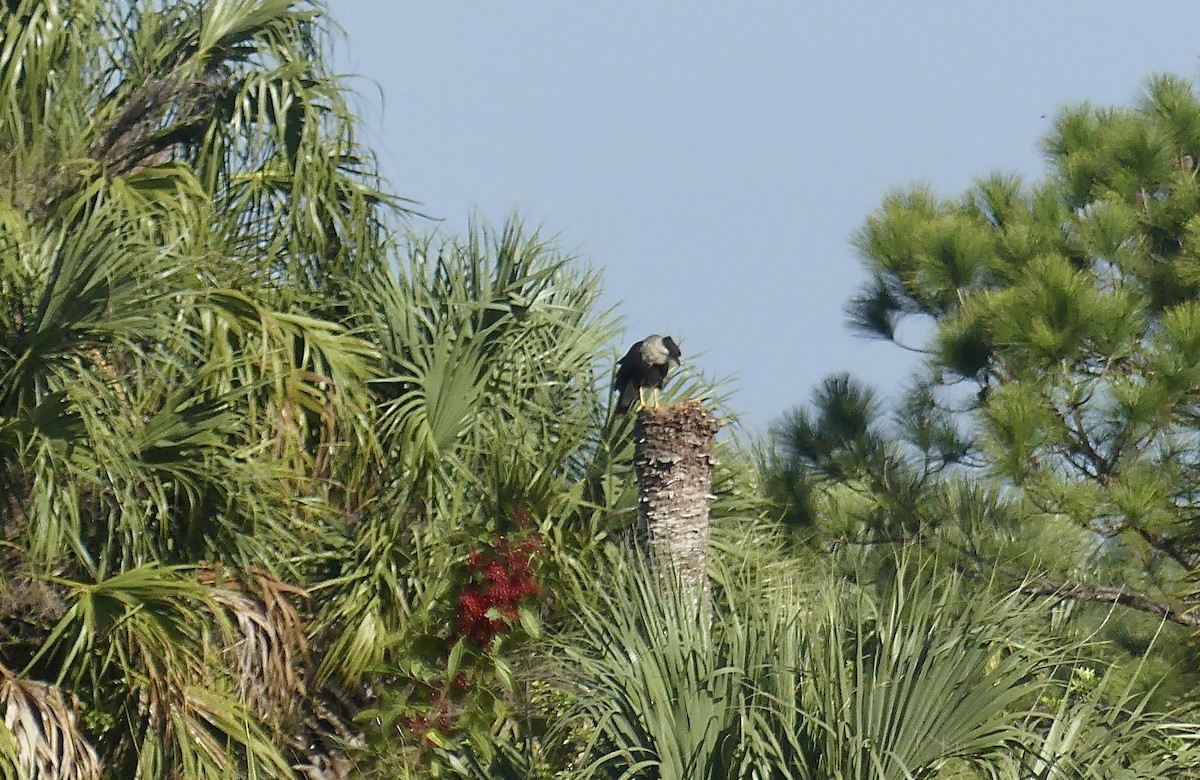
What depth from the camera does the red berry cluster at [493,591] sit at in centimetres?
674

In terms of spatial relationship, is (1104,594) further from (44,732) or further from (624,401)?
(44,732)

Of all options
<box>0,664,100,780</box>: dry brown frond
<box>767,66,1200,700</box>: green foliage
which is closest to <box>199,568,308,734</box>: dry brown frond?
<box>0,664,100,780</box>: dry brown frond

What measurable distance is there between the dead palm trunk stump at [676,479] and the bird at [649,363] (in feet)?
2.91

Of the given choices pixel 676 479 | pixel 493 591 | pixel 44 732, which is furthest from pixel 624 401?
pixel 44 732

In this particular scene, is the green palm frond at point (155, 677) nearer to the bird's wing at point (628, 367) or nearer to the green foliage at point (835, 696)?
the green foliage at point (835, 696)

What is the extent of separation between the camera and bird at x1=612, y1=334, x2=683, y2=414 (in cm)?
807

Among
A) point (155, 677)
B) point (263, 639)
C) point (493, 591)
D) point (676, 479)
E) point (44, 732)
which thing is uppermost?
point (676, 479)

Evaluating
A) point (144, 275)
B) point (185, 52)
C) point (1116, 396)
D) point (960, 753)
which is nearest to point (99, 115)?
point (185, 52)

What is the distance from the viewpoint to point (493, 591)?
22.1ft

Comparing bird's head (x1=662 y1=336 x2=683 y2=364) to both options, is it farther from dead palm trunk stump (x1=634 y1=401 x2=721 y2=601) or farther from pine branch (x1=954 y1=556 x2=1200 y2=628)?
pine branch (x1=954 y1=556 x2=1200 y2=628)

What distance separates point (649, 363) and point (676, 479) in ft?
4.03

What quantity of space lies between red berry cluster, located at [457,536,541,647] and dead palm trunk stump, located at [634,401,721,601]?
564mm

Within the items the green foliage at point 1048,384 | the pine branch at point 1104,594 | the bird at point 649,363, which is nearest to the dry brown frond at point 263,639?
the bird at point 649,363

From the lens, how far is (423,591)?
7691 mm
